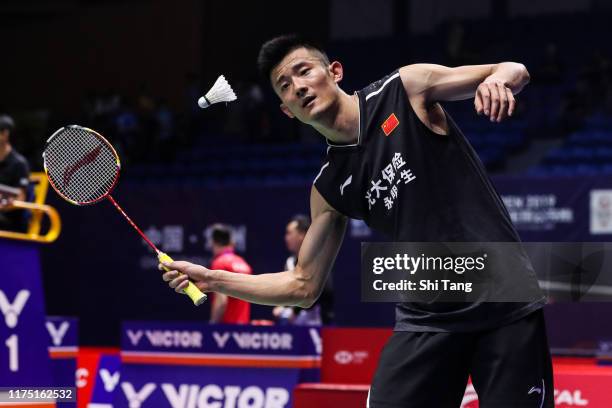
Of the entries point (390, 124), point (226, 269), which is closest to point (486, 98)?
point (390, 124)

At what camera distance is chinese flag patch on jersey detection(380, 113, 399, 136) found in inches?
100

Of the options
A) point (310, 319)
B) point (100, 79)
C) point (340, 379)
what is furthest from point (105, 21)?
point (340, 379)

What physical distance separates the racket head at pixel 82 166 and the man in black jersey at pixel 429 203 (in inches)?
37.6

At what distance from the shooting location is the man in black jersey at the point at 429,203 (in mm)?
2463

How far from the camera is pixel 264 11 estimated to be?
51.9 ft

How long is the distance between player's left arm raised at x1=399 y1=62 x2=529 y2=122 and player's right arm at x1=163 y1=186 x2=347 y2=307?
16.5 inches

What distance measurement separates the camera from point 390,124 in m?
2.55

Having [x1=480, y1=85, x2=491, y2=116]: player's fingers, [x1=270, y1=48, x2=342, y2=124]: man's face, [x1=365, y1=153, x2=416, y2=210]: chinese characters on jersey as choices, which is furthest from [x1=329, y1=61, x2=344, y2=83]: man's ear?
[x1=480, y1=85, x2=491, y2=116]: player's fingers

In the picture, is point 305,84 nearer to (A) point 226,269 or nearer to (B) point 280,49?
(B) point 280,49

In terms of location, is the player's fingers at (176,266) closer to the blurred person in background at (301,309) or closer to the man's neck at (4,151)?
the man's neck at (4,151)

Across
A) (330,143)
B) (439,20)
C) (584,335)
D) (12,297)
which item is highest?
(439,20)

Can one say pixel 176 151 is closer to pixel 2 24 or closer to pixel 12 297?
pixel 2 24

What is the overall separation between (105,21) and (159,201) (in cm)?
644

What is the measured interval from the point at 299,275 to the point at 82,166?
Result: 3.32ft
